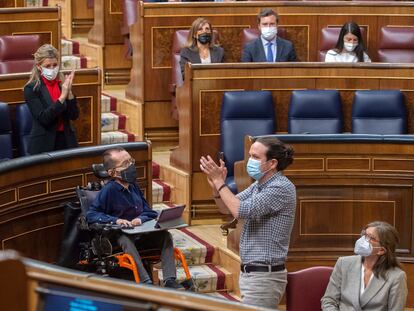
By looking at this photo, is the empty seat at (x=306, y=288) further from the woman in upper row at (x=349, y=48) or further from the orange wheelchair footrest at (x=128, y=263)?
the woman in upper row at (x=349, y=48)

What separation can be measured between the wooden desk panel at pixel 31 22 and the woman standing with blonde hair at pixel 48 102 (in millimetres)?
1617

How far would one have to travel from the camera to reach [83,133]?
5.59m

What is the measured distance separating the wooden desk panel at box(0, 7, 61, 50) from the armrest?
199cm

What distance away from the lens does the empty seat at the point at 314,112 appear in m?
5.54

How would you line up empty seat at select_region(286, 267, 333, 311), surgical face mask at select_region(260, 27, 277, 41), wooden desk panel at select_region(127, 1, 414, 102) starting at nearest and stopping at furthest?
empty seat at select_region(286, 267, 333, 311) < surgical face mask at select_region(260, 27, 277, 41) < wooden desk panel at select_region(127, 1, 414, 102)

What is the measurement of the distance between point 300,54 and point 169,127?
3.10ft

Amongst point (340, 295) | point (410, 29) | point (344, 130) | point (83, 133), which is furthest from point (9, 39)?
point (340, 295)

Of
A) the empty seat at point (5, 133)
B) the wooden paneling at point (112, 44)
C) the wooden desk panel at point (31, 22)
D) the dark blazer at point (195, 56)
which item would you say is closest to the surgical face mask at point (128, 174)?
the empty seat at point (5, 133)

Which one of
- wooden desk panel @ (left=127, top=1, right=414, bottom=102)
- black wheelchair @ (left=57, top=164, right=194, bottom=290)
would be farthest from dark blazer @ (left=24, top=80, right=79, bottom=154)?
wooden desk panel @ (left=127, top=1, right=414, bottom=102)

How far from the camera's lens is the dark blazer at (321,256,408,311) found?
12.2ft

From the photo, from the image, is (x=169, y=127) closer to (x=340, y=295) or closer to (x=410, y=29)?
(x=410, y=29)

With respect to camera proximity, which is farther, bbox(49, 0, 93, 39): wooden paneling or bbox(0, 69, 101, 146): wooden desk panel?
bbox(49, 0, 93, 39): wooden paneling

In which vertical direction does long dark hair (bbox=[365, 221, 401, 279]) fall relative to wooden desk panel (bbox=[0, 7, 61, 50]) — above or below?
below

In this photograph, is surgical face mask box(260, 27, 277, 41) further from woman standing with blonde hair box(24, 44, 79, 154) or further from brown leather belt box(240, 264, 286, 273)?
brown leather belt box(240, 264, 286, 273)
